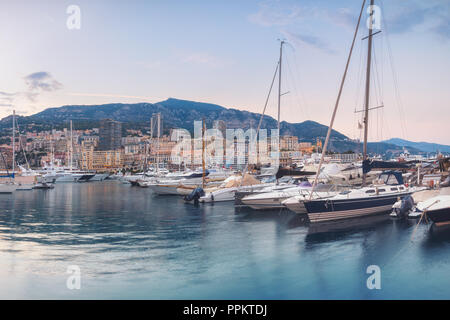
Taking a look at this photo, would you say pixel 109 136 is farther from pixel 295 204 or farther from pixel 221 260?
pixel 221 260

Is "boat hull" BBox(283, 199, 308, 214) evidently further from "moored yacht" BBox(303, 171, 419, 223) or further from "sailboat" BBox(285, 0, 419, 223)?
"moored yacht" BBox(303, 171, 419, 223)

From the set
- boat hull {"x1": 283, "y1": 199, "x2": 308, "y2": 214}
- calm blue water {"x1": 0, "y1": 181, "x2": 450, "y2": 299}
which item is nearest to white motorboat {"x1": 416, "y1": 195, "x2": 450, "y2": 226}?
calm blue water {"x1": 0, "y1": 181, "x2": 450, "y2": 299}

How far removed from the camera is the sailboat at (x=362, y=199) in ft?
43.9

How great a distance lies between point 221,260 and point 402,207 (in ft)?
29.4

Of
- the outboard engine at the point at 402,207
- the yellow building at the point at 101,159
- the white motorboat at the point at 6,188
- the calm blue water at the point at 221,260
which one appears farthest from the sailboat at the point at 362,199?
the yellow building at the point at 101,159

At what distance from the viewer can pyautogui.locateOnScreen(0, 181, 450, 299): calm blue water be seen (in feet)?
22.7

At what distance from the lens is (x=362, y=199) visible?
1398 cm

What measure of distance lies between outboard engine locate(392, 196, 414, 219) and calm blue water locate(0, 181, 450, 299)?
97cm

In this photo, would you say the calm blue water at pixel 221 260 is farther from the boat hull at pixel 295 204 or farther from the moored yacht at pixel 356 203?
the moored yacht at pixel 356 203

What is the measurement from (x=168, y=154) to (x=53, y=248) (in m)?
109

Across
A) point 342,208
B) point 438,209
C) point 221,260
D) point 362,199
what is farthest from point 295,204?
point 221,260
